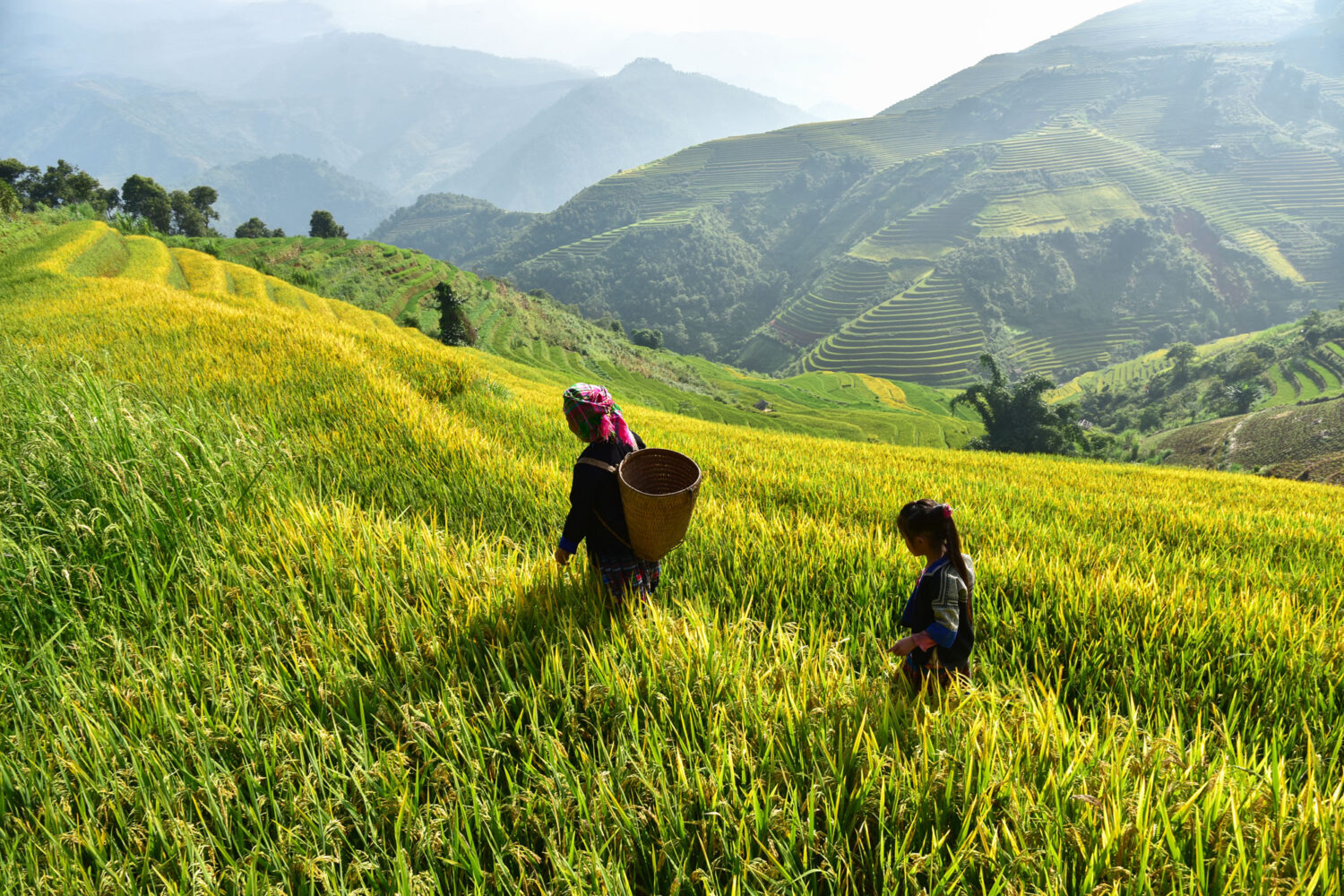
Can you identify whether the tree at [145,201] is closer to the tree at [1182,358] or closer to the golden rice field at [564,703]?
the golden rice field at [564,703]

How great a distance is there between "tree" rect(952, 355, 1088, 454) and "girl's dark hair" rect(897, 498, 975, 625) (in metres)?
59.4

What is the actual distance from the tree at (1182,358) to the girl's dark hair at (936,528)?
150 metres

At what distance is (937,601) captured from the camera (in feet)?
8.02

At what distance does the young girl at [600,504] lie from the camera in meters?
3.14

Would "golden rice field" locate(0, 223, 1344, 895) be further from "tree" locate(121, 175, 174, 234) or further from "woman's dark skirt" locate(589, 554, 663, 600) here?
"tree" locate(121, 175, 174, 234)

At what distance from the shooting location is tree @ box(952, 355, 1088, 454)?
55.7 m

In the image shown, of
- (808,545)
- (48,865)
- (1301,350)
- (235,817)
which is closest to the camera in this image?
(48,865)

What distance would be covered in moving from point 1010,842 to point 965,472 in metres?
10.5

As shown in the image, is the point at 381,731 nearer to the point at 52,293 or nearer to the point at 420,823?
the point at 420,823

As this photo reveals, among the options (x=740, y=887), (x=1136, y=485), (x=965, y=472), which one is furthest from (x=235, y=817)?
(x=1136, y=485)

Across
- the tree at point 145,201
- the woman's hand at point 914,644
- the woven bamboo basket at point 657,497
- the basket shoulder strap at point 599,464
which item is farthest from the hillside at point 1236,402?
the tree at point 145,201

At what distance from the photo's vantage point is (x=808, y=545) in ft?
13.7

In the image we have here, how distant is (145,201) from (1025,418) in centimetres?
11382

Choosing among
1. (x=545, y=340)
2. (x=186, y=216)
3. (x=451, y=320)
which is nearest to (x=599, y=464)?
(x=451, y=320)
